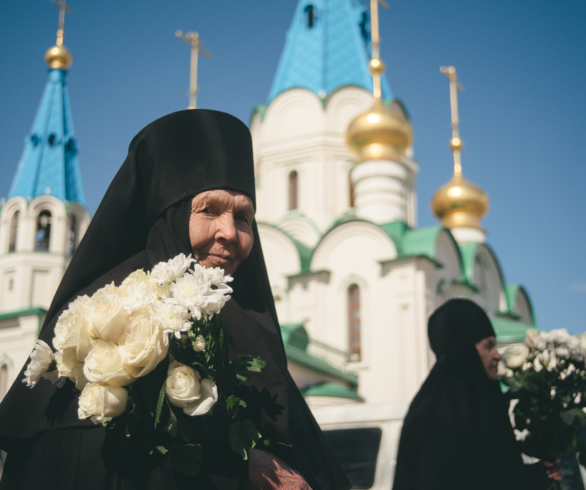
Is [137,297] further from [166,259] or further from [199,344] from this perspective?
[166,259]

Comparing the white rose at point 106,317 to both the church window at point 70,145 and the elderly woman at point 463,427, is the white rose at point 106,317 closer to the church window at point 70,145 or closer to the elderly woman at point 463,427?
the elderly woman at point 463,427

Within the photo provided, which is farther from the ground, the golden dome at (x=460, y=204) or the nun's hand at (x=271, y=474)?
the golden dome at (x=460, y=204)

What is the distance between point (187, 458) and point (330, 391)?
51.1 feet

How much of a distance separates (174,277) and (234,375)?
0.97ft

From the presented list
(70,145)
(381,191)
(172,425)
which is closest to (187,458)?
(172,425)

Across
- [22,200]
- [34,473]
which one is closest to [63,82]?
[22,200]

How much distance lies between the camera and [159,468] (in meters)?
1.95

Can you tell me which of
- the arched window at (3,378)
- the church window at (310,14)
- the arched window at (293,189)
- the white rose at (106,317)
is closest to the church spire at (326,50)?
the church window at (310,14)

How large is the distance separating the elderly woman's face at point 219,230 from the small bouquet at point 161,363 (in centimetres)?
44

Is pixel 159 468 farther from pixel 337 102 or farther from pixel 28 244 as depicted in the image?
pixel 337 102

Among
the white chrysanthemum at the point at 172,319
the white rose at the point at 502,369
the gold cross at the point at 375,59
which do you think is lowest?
the white chrysanthemum at the point at 172,319

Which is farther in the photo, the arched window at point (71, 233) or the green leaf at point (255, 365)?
the arched window at point (71, 233)

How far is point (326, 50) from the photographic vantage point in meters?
26.7

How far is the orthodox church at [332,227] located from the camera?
1841cm
